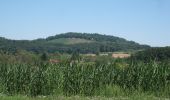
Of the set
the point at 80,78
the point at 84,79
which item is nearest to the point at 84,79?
the point at 84,79

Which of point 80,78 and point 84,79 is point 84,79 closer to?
point 84,79

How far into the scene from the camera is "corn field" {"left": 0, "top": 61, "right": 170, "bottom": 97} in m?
20.8

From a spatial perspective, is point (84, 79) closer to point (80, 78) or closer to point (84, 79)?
point (84, 79)

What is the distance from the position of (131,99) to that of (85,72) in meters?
6.36

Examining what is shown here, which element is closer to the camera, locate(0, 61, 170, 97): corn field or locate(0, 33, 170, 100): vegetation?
locate(0, 33, 170, 100): vegetation

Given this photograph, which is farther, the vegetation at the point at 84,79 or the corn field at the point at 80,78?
the corn field at the point at 80,78

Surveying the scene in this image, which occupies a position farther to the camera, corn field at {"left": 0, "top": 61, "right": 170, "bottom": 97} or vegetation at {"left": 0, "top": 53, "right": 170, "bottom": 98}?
corn field at {"left": 0, "top": 61, "right": 170, "bottom": 97}

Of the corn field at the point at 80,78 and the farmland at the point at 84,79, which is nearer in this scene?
the farmland at the point at 84,79

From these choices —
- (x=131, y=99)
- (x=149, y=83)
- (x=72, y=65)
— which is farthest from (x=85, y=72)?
(x=131, y=99)

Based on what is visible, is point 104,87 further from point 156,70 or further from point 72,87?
point 156,70

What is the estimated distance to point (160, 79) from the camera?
22078 millimetres

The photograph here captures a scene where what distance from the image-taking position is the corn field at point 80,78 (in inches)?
819

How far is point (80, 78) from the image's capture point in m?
21.5

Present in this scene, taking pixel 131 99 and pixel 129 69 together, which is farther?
pixel 129 69
